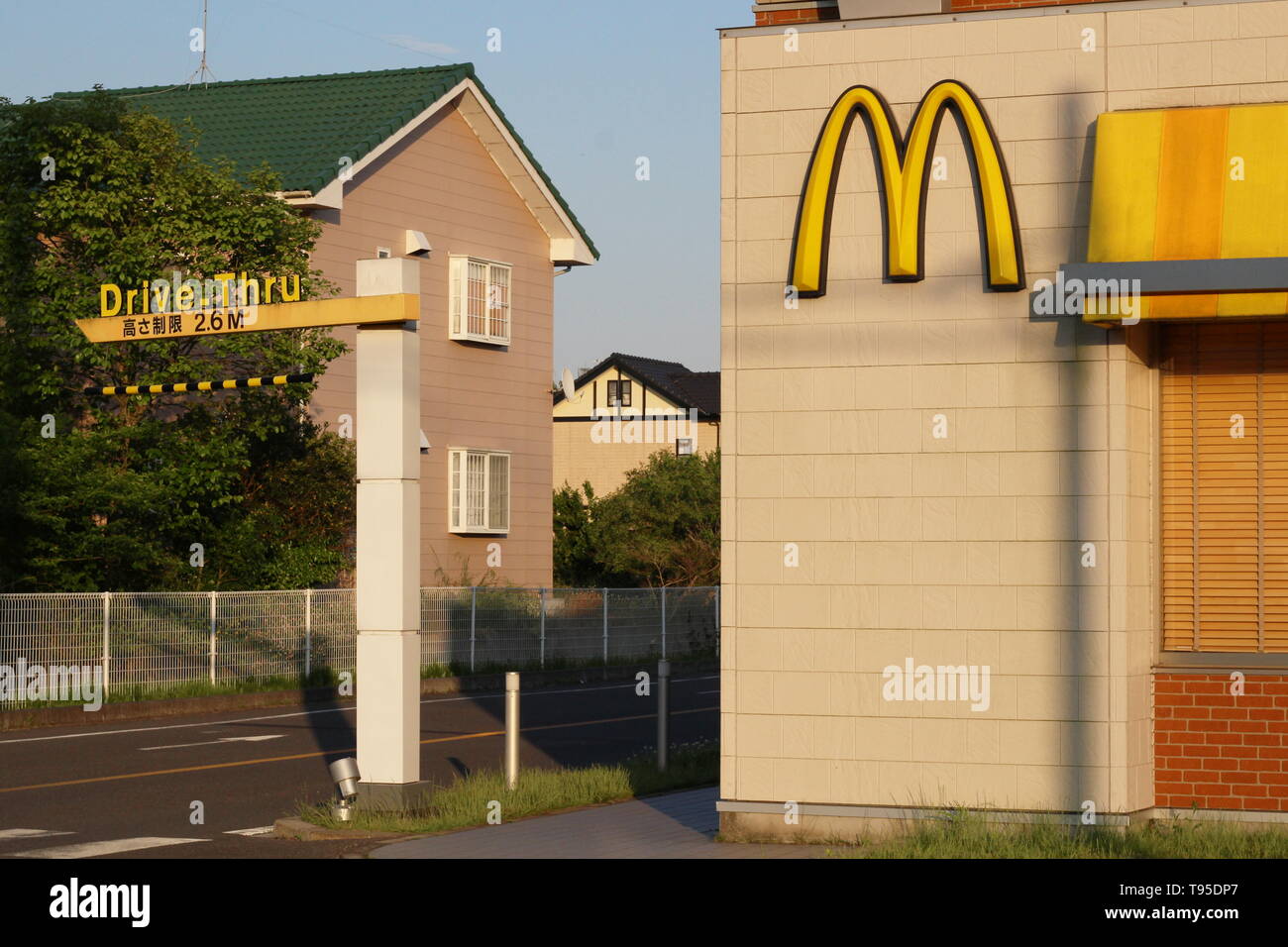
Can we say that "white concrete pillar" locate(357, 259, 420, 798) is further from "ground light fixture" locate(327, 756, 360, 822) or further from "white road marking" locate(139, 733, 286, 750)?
"white road marking" locate(139, 733, 286, 750)

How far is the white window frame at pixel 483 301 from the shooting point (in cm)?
3391

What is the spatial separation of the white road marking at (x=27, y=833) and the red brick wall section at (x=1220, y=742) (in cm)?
771

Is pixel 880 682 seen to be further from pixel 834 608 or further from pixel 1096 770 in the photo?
pixel 1096 770

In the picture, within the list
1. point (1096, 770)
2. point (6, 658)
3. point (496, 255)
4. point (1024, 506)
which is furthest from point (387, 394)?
point (496, 255)

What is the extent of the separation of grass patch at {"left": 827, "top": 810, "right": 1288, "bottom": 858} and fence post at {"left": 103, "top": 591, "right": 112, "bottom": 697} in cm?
1511

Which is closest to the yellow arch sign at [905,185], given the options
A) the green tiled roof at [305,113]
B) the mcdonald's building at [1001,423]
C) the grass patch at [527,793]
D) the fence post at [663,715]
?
the mcdonald's building at [1001,423]

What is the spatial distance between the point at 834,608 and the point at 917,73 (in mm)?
3443

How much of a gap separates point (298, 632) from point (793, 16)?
17.2 m

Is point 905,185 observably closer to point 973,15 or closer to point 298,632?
point 973,15

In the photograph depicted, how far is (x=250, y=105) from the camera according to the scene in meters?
34.9

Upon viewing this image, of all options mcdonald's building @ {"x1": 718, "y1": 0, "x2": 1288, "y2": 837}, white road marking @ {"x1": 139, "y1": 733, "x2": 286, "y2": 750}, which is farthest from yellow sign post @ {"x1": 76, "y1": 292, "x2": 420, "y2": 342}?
white road marking @ {"x1": 139, "y1": 733, "x2": 286, "y2": 750}

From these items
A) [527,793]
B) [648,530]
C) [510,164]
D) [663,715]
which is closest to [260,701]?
[663,715]

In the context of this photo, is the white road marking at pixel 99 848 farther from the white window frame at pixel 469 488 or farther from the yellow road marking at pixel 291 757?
the white window frame at pixel 469 488

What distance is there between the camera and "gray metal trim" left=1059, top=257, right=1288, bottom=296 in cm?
1002
